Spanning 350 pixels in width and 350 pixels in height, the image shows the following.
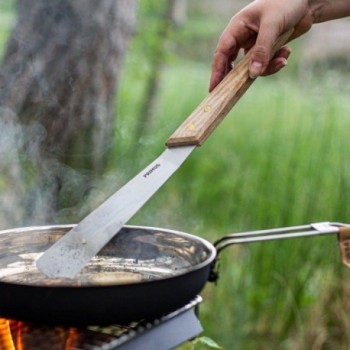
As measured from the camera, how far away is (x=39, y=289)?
1648 mm

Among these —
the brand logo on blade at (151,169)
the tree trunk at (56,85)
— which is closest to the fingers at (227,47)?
the brand logo on blade at (151,169)

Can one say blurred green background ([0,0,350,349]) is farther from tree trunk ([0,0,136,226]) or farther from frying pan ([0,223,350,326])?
frying pan ([0,223,350,326])

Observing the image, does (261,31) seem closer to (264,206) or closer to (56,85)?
(56,85)

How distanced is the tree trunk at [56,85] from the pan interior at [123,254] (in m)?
1.06

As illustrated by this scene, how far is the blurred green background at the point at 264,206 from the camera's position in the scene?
3.51 meters

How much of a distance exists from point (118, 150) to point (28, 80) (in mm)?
688

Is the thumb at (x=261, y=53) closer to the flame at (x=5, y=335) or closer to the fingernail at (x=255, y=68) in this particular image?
the fingernail at (x=255, y=68)

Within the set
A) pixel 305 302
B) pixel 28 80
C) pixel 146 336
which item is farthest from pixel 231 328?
pixel 146 336

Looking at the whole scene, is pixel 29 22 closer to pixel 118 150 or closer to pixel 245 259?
pixel 118 150

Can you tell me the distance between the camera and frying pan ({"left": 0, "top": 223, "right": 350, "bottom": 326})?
167cm

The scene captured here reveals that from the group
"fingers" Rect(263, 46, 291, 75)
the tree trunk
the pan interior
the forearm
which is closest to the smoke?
the tree trunk

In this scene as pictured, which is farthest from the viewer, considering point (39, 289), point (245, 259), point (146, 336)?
point (245, 259)

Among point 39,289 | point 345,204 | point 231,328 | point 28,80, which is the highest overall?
point 28,80

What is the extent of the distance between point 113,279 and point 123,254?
Answer: 26 cm
